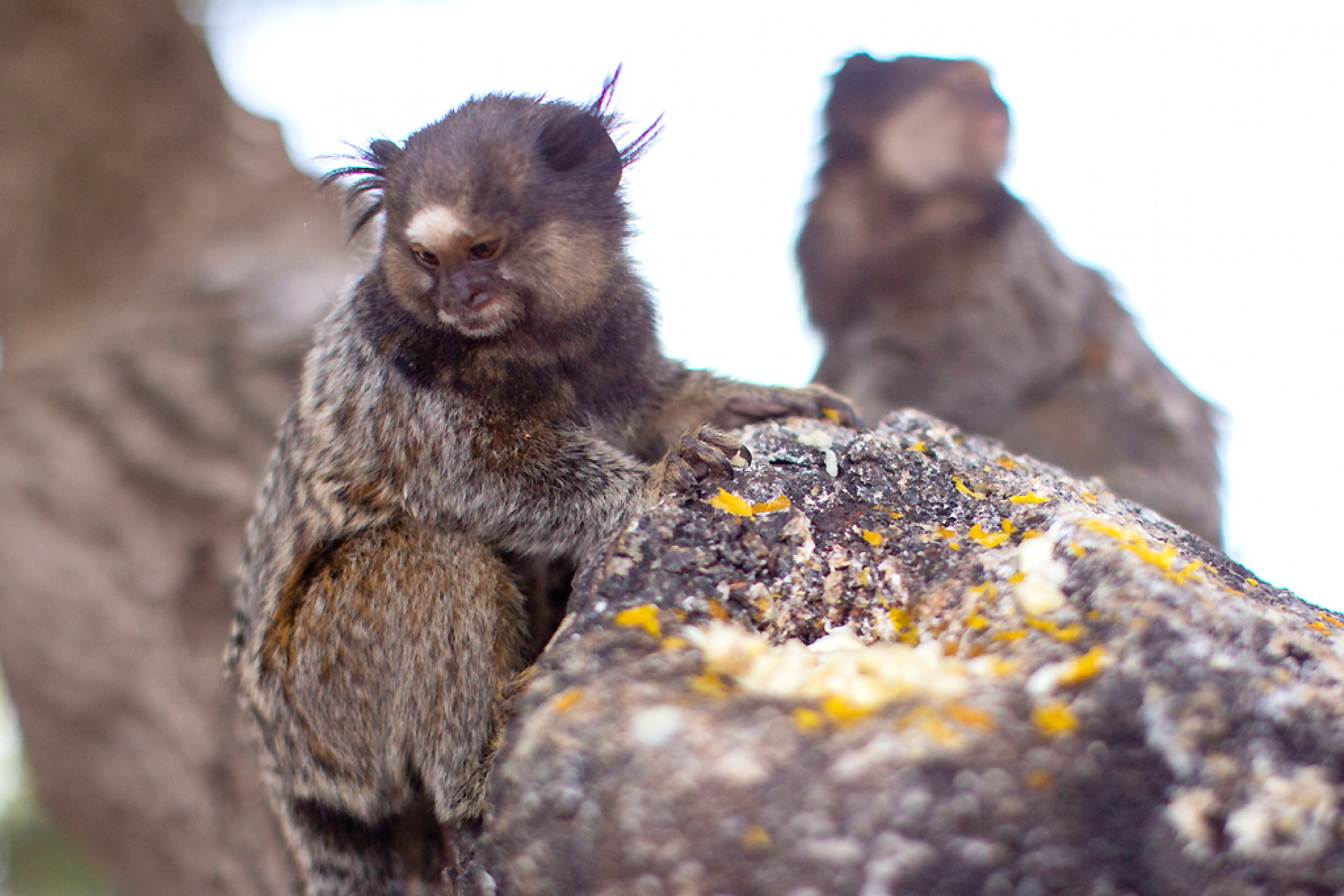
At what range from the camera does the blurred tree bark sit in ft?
13.2

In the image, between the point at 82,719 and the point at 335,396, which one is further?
the point at 82,719

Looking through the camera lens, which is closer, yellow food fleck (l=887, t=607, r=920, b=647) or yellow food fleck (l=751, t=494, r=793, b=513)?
yellow food fleck (l=887, t=607, r=920, b=647)

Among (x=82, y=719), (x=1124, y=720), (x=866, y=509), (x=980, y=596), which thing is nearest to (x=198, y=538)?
(x=82, y=719)

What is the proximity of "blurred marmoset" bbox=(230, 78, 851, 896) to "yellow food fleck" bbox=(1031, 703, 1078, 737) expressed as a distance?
31.4 inches

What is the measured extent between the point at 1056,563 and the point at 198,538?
3.91 metres

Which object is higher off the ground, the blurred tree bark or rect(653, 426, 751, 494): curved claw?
the blurred tree bark

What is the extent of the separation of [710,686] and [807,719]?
0.17 meters

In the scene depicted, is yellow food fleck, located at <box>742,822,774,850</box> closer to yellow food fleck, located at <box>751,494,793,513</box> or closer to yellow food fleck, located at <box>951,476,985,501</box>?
yellow food fleck, located at <box>751,494,793,513</box>

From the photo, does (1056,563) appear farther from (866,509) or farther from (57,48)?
(57,48)

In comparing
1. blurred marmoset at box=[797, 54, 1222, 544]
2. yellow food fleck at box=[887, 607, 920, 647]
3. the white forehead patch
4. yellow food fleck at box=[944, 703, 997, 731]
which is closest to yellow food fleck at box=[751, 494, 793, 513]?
yellow food fleck at box=[887, 607, 920, 647]

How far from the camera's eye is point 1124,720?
120 centimetres

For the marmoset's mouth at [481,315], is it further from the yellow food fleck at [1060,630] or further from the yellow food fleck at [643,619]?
the yellow food fleck at [1060,630]

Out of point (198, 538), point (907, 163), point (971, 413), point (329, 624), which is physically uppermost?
point (907, 163)

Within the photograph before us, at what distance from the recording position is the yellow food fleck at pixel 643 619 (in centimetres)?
151
